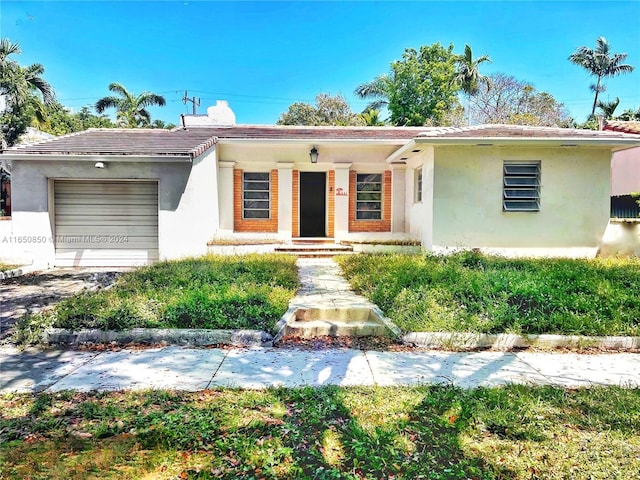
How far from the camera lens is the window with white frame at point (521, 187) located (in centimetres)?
1047

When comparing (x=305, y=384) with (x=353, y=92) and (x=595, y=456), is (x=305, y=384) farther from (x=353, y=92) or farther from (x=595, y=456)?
(x=353, y=92)

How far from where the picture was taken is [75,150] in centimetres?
984

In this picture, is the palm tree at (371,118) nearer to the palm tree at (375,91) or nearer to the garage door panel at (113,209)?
the palm tree at (375,91)

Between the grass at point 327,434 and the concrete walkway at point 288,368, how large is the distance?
28 centimetres

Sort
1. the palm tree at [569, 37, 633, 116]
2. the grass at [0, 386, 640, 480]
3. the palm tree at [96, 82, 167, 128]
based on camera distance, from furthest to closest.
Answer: the palm tree at [569, 37, 633, 116], the palm tree at [96, 82, 167, 128], the grass at [0, 386, 640, 480]

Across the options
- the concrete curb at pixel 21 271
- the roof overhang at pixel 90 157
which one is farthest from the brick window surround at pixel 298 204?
the concrete curb at pixel 21 271

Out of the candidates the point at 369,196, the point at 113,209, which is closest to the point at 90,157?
the point at 113,209

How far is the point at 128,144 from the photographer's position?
10.6m

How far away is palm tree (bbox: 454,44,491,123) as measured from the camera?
29375 millimetres

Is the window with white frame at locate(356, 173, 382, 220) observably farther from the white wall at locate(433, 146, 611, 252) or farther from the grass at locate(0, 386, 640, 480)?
the grass at locate(0, 386, 640, 480)

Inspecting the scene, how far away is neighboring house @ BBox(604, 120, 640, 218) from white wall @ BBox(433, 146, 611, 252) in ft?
25.0

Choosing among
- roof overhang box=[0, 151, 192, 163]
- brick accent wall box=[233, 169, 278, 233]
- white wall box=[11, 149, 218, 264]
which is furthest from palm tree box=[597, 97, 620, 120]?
roof overhang box=[0, 151, 192, 163]

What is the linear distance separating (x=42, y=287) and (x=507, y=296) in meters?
8.62

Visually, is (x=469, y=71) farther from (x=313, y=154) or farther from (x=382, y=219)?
(x=313, y=154)
